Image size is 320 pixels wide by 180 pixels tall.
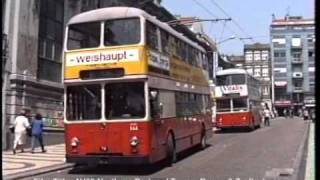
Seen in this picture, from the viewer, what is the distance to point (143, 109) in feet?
46.3

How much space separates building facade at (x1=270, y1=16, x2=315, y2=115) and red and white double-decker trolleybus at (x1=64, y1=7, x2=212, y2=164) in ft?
268

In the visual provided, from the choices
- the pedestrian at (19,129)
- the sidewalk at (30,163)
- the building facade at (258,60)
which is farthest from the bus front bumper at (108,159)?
the building facade at (258,60)

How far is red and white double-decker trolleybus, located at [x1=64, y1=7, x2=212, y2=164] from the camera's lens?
46.3 ft

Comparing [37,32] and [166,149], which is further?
[37,32]

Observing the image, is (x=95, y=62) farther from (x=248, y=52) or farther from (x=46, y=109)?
(x=248, y=52)

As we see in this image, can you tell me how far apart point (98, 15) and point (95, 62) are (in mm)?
1256

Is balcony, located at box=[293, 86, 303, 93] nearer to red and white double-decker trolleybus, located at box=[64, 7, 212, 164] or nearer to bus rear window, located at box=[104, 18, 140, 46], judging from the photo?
red and white double-decker trolleybus, located at box=[64, 7, 212, 164]

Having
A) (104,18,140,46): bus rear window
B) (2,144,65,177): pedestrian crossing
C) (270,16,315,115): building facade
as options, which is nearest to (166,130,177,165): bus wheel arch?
(104,18,140,46): bus rear window

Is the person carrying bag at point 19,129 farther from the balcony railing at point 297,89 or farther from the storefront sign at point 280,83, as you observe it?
the balcony railing at point 297,89

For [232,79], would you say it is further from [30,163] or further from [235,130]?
[30,163]

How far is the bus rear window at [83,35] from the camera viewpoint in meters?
14.7

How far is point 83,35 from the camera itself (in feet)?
48.9

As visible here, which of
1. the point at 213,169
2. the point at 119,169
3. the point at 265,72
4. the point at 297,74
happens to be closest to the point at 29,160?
the point at 119,169
